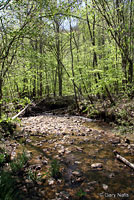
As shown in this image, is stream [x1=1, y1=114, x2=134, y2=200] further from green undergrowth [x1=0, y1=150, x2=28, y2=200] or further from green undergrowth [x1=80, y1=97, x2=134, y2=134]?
green undergrowth [x1=80, y1=97, x2=134, y2=134]

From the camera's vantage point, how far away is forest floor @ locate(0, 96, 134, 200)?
2980 millimetres

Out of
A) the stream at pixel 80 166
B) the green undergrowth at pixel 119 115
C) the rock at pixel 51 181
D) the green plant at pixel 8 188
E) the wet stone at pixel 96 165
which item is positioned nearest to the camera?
the green plant at pixel 8 188

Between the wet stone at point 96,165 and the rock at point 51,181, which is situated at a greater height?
the rock at point 51,181

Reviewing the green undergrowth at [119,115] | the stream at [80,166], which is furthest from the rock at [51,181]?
the green undergrowth at [119,115]

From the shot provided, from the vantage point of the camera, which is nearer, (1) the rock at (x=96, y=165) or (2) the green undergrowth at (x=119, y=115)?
(1) the rock at (x=96, y=165)

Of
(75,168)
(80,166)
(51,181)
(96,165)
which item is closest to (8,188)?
(51,181)

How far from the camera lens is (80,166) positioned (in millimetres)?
4105

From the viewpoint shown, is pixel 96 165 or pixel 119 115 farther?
pixel 119 115

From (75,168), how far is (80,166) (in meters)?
0.20

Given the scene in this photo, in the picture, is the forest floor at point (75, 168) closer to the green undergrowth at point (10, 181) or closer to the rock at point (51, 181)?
the rock at point (51, 181)

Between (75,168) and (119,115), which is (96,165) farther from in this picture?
(119,115)

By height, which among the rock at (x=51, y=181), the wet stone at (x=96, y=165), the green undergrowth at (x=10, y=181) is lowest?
the wet stone at (x=96, y=165)

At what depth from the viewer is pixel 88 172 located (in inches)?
149

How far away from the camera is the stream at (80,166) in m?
2.98
